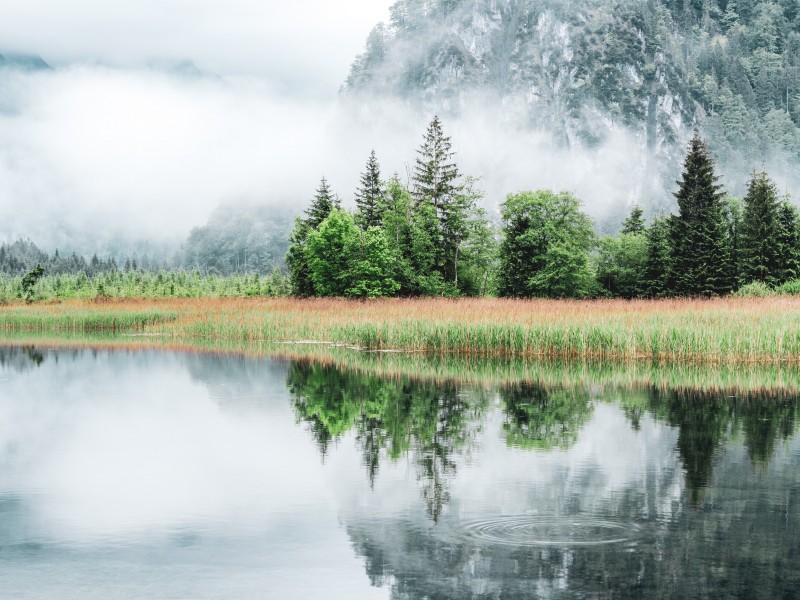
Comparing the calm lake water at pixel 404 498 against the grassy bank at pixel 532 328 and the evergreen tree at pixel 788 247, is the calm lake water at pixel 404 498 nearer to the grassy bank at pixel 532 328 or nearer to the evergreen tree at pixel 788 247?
the grassy bank at pixel 532 328

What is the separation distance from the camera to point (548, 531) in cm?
892

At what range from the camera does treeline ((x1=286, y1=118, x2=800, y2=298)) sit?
214 ft

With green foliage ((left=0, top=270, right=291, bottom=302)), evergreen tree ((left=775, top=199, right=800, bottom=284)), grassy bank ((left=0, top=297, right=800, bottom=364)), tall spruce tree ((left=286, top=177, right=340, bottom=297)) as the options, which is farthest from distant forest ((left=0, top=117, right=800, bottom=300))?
grassy bank ((left=0, top=297, right=800, bottom=364))

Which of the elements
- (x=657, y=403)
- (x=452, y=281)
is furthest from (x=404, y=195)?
(x=657, y=403)

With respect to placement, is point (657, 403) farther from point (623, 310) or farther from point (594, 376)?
point (623, 310)

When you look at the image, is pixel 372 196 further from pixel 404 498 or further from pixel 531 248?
pixel 404 498

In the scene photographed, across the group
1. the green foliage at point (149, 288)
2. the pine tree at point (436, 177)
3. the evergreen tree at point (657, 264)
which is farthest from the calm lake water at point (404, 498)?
the green foliage at point (149, 288)

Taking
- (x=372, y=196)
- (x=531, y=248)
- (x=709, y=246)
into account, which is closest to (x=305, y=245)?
(x=372, y=196)

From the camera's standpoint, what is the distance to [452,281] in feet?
230

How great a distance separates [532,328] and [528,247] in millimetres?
38545

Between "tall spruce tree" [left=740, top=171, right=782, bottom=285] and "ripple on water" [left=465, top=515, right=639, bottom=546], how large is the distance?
202 feet

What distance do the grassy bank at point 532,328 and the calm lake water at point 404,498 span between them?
829 cm

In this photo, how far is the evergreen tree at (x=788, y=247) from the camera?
67.6 metres

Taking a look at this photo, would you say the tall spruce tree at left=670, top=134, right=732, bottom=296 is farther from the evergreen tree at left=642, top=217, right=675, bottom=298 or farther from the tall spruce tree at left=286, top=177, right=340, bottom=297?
the tall spruce tree at left=286, top=177, right=340, bottom=297
